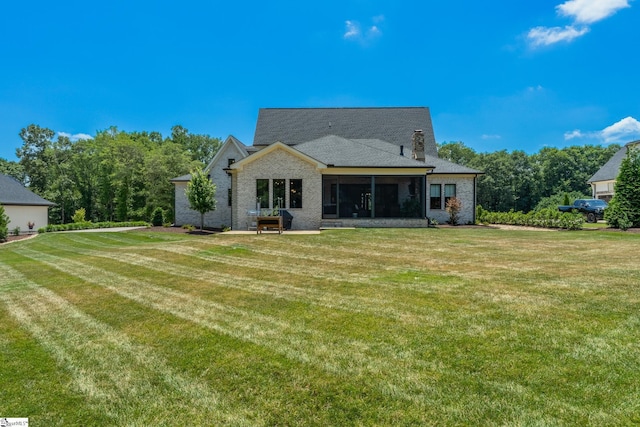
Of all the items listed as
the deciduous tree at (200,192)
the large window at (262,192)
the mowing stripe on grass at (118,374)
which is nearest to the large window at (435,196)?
the large window at (262,192)

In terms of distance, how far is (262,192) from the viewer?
1928cm

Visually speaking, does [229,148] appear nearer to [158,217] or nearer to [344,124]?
[158,217]

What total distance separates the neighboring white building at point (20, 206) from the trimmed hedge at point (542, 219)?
39504 mm

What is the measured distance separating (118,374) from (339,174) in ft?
57.7

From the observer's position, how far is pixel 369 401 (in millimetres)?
2865

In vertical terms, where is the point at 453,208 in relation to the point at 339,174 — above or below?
below

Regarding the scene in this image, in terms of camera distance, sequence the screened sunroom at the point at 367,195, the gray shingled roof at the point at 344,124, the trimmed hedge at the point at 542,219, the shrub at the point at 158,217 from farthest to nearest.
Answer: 1. the gray shingled roof at the point at 344,124
2. the shrub at the point at 158,217
3. the screened sunroom at the point at 367,195
4. the trimmed hedge at the point at 542,219

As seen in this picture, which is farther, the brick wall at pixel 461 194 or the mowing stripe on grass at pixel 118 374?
the brick wall at pixel 461 194

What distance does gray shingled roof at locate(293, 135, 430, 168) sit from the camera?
20250 millimetres

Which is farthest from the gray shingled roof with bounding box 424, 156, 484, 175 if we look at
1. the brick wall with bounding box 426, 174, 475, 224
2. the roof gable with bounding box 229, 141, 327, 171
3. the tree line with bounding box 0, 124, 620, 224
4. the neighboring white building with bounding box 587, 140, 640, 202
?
the tree line with bounding box 0, 124, 620, 224

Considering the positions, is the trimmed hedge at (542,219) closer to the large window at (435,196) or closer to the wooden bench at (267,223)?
the large window at (435,196)

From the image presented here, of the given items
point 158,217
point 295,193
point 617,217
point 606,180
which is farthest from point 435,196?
point 606,180

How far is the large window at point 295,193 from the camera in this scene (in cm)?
1927

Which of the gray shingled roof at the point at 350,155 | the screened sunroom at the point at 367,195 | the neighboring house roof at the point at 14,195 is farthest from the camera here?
the neighboring house roof at the point at 14,195
